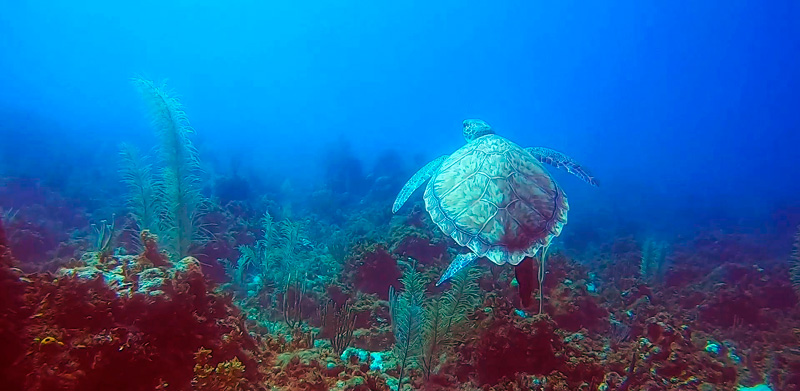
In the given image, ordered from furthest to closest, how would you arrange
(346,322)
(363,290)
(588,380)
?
(363,290) < (346,322) < (588,380)

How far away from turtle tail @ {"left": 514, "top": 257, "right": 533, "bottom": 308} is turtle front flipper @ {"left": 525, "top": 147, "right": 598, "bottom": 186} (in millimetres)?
2414

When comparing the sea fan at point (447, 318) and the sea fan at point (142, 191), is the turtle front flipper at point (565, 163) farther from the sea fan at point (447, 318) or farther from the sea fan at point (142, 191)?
the sea fan at point (142, 191)

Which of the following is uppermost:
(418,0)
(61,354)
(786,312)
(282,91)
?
(418,0)

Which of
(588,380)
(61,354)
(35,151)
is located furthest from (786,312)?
(35,151)

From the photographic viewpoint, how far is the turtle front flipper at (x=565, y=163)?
662cm

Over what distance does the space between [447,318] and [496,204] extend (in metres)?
1.69

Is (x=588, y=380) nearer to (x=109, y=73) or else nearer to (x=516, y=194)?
(x=516, y=194)

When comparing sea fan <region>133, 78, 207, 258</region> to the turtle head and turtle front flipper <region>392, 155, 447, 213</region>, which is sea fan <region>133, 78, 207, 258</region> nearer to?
turtle front flipper <region>392, 155, 447, 213</region>

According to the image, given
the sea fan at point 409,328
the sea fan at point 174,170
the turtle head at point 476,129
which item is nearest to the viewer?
the sea fan at point 409,328

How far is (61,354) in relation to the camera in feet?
8.16

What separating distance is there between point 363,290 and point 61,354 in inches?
201

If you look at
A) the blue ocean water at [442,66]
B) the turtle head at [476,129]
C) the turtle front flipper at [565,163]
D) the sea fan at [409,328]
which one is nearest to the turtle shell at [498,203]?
the sea fan at [409,328]

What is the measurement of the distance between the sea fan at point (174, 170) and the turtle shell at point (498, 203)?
15.3ft

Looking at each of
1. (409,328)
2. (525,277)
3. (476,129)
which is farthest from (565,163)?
(409,328)
